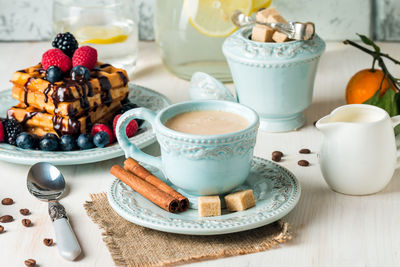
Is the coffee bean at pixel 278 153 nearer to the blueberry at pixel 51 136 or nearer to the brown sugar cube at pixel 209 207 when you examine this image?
the brown sugar cube at pixel 209 207

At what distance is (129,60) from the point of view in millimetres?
1618

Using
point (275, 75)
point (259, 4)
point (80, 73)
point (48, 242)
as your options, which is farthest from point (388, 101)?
point (48, 242)

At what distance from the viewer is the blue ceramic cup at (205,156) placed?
0.89 meters

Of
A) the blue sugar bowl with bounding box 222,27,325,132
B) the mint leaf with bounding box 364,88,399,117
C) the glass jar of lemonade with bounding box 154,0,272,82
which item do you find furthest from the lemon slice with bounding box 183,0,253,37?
the mint leaf with bounding box 364,88,399,117

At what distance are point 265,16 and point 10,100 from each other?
23.5 inches

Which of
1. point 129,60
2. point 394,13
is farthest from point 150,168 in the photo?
A: point 394,13

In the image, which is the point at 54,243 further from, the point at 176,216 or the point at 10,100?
the point at 10,100

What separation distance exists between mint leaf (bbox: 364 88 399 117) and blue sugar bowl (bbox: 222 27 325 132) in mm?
135

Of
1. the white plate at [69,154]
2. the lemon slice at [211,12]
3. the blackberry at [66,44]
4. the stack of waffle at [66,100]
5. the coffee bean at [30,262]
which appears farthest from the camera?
the lemon slice at [211,12]

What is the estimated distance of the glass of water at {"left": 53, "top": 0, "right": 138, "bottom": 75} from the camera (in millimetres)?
1562

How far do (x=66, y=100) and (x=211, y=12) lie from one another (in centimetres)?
45

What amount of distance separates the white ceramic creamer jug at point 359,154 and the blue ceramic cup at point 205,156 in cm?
15

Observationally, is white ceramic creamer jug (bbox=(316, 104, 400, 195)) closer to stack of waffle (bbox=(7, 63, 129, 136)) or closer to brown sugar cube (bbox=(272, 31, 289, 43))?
brown sugar cube (bbox=(272, 31, 289, 43))

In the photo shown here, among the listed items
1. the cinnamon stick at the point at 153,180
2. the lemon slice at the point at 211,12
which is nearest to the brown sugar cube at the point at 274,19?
the lemon slice at the point at 211,12
